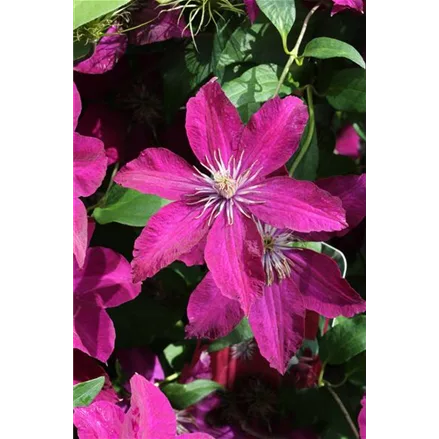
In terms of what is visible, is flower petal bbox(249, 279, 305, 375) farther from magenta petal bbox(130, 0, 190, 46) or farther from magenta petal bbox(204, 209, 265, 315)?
magenta petal bbox(130, 0, 190, 46)

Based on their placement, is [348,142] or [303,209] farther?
[348,142]

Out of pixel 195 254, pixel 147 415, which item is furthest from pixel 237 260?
pixel 147 415

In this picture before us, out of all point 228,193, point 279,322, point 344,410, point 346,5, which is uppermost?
point 346,5

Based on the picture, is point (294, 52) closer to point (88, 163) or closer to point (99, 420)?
point (88, 163)

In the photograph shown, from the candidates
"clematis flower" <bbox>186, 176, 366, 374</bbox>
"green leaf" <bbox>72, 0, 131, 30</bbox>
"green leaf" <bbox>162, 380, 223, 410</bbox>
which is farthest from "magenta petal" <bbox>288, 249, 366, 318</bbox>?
"green leaf" <bbox>72, 0, 131, 30</bbox>

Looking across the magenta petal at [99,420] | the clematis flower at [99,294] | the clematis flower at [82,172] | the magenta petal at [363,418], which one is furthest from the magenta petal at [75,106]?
the magenta petal at [363,418]
